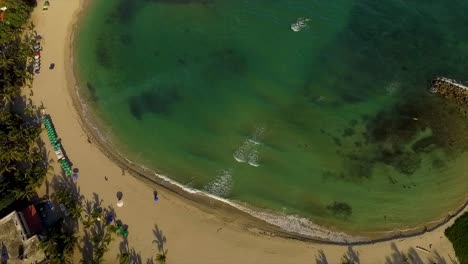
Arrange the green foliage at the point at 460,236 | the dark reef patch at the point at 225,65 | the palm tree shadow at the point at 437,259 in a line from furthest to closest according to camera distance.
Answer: the dark reef patch at the point at 225,65 → the palm tree shadow at the point at 437,259 → the green foliage at the point at 460,236

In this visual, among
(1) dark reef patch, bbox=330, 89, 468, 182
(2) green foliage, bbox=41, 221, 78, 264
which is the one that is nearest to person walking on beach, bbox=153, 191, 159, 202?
(2) green foliage, bbox=41, 221, 78, 264

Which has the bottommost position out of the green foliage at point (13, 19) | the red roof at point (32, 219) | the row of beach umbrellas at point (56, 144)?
the red roof at point (32, 219)

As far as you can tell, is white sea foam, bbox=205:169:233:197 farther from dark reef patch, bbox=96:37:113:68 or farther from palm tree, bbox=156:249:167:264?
dark reef patch, bbox=96:37:113:68

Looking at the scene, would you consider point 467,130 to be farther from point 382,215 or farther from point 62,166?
point 62,166

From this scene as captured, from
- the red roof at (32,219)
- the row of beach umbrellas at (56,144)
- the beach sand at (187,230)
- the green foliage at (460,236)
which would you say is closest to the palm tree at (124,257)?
the beach sand at (187,230)

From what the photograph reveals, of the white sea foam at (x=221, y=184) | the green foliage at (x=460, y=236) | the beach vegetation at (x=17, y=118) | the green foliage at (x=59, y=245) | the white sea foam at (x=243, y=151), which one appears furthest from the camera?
the white sea foam at (x=243, y=151)

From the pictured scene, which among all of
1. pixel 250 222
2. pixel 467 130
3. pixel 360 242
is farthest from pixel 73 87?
pixel 467 130

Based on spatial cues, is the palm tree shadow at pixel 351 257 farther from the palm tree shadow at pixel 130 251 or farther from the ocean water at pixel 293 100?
the palm tree shadow at pixel 130 251
